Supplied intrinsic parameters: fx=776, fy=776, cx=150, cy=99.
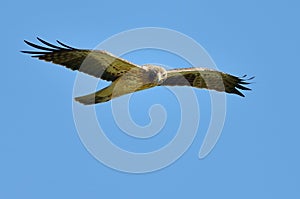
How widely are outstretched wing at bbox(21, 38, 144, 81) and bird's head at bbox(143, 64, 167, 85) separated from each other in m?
0.16

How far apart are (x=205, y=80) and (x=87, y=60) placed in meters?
2.54

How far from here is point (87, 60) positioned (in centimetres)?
1315

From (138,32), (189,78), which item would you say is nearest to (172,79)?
(189,78)

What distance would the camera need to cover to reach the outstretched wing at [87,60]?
42.2 feet

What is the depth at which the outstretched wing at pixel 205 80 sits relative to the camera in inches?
542

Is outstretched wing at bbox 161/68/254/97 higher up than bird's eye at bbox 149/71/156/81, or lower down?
higher up

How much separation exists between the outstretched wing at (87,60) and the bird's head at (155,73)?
0.16 metres

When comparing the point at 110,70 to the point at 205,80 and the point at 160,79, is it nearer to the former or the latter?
the point at 160,79

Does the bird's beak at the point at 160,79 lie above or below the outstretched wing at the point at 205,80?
below

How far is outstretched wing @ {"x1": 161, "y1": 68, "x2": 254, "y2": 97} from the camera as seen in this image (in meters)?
13.8

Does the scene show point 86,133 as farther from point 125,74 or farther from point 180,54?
point 180,54

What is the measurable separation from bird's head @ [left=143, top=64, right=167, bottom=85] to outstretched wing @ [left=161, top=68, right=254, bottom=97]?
0.23 meters

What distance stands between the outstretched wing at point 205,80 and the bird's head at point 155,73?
228mm

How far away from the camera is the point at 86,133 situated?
42.8ft
